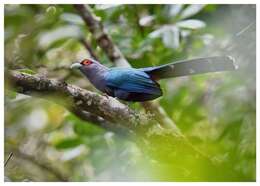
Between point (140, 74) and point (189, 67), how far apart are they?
0.59ft

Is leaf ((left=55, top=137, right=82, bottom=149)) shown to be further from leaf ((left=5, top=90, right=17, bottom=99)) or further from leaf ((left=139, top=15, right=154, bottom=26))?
leaf ((left=139, top=15, right=154, bottom=26))

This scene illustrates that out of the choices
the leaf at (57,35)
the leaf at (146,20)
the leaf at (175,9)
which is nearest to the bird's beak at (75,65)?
the leaf at (57,35)

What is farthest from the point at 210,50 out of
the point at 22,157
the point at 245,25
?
the point at 22,157

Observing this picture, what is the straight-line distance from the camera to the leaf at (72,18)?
7.14ft

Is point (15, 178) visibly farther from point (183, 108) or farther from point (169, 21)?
point (169, 21)

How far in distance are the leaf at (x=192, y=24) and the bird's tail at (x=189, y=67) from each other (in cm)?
22

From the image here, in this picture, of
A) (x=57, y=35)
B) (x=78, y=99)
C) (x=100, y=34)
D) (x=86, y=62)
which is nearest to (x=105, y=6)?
(x=100, y=34)

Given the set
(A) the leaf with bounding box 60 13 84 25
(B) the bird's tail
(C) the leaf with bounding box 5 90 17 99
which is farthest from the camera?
(A) the leaf with bounding box 60 13 84 25

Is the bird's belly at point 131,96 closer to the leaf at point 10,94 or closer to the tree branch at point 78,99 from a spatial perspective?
the tree branch at point 78,99

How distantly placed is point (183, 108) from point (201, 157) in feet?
1.11

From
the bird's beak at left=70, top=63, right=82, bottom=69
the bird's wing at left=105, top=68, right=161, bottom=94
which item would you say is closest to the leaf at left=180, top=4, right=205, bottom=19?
the bird's wing at left=105, top=68, right=161, bottom=94

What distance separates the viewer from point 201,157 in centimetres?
196

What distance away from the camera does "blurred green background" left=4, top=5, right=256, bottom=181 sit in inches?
81.7

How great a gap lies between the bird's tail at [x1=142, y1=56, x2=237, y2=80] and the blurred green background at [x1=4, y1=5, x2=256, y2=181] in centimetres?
7
